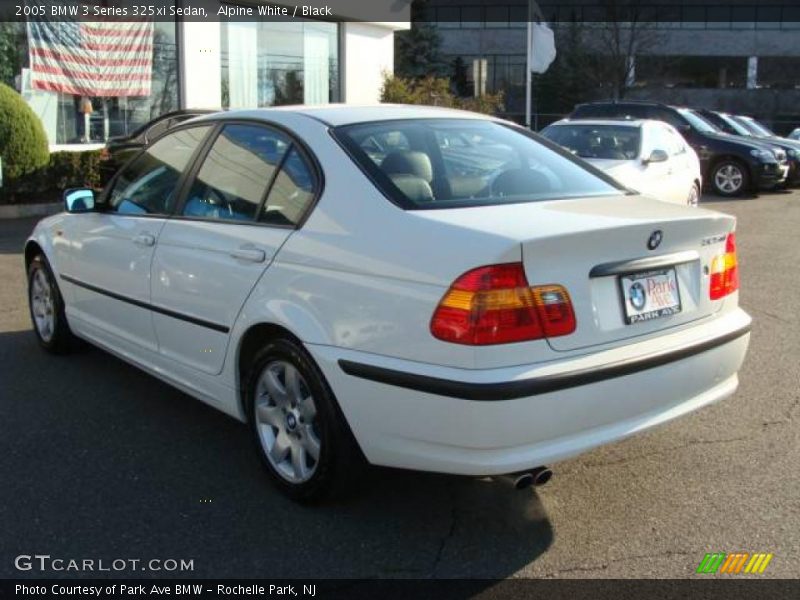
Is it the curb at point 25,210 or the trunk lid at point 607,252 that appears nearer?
the trunk lid at point 607,252

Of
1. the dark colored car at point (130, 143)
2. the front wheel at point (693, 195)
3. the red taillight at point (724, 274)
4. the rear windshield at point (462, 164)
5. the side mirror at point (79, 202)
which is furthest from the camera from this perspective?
the dark colored car at point (130, 143)

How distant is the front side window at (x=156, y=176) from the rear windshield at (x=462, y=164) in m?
1.10

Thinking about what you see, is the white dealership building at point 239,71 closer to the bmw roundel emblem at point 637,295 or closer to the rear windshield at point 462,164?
the rear windshield at point 462,164

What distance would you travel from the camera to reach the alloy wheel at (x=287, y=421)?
3539mm

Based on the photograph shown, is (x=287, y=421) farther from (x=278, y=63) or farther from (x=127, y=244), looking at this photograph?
(x=278, y=63)

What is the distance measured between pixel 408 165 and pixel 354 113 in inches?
22.2

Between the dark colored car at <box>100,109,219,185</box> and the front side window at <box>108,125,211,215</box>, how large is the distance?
Result: 7685 mm

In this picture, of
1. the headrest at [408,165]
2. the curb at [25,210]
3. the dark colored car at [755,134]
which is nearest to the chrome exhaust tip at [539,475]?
the headrest at [408,165]

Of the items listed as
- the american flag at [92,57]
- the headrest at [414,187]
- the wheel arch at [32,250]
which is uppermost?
the american flag at [92,57]

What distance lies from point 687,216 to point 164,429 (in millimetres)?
2726

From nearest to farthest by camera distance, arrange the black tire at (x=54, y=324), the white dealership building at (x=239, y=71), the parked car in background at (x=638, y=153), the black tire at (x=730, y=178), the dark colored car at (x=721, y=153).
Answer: the black tire at (x=54, y=324), the parked car in background at (x=638, y=153), the white dealership building at (x=239, y=71), the dark colored car at (x=721, y=153), the black tire at (x=730, y=178)

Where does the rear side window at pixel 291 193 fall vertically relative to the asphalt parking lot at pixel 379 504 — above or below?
above

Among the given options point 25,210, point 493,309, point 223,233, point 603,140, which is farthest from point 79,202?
point 25,210

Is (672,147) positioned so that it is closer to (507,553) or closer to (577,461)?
(577,461)
